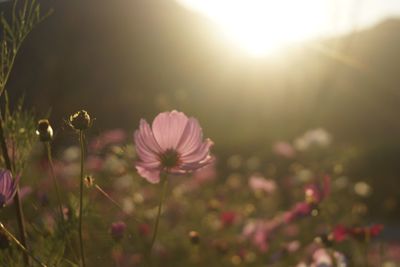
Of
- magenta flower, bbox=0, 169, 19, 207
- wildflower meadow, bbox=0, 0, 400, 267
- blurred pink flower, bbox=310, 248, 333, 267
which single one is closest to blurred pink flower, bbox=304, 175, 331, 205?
wildflower meadow, bbox=0, 0, 400, 267

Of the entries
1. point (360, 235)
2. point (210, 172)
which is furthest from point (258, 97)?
point (360, 235)

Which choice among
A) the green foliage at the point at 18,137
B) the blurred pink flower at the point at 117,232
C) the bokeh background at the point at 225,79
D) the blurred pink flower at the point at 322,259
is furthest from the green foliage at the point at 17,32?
the bokeh background at the point at 225,79

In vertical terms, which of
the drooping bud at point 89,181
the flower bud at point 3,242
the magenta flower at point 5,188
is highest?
the drooping bud at point 89,181

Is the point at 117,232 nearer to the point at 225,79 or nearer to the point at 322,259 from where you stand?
the point at 322,259

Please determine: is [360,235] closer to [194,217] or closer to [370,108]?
[194,217]

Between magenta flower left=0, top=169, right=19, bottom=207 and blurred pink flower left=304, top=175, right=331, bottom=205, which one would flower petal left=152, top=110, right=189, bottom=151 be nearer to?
magenta flower left=0, top=169, right=19, bottom=207

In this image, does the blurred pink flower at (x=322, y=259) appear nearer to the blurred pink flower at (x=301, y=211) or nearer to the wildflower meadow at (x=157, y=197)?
the wildflower meadow at (x=157, y=197)

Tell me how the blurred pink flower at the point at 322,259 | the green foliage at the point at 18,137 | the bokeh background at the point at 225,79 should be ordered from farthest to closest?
1. the bokeh background at the point at 225,79
2. the blurred pink flower at the point at 322,259
3. the green foliage at the point at 18,137
